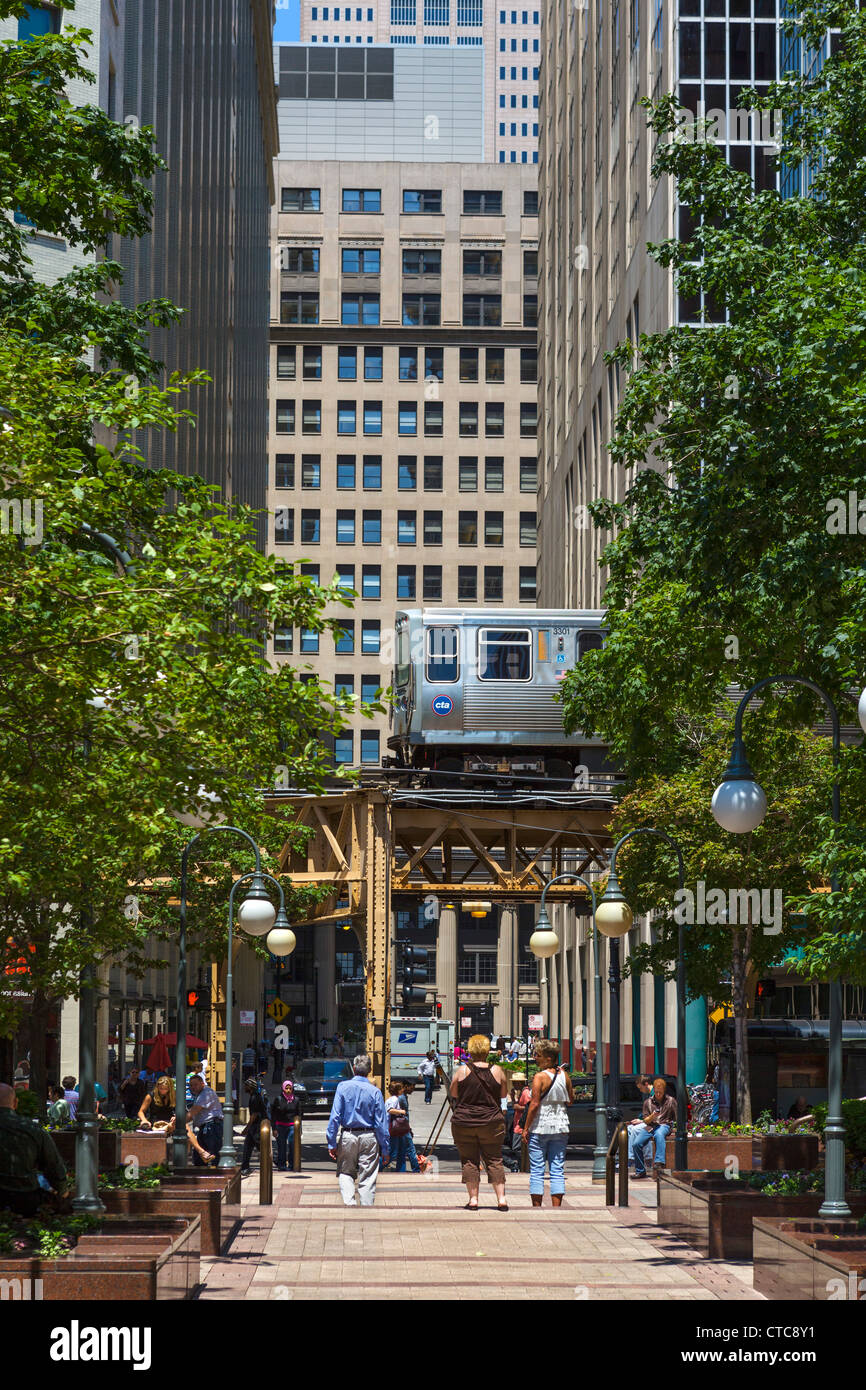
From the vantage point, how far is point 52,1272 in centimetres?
1140

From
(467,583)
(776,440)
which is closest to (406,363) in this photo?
(467,583)

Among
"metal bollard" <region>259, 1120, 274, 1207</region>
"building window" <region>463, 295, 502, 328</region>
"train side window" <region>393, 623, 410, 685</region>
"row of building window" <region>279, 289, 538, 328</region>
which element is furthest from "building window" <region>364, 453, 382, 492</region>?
"metal bollard" <region>259, 1120, 274, 1207</region>

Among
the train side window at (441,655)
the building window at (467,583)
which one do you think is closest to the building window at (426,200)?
the building window at (467,583)

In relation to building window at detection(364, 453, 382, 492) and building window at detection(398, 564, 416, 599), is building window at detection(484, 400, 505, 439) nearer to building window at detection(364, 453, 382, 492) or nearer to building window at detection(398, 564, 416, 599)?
building window at detection(364, 453, 382, 492)

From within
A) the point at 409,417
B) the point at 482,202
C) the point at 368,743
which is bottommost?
the point at 368,743

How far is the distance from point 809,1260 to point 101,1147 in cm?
1079

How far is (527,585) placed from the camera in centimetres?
11700

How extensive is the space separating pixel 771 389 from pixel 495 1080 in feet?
26.9

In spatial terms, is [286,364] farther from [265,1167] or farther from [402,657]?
[265,1167]

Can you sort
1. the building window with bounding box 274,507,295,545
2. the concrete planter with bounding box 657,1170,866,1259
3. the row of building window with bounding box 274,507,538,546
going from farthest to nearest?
1. the row of building window with bounding box 274,507,538,546
2. the building window with bounding box 274,507,295,545
3. the concrete planter with bounding box 657,1170,866,1259

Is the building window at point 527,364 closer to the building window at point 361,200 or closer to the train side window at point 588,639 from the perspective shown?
the building window at point 361,200

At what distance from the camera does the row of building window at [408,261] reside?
11969cm

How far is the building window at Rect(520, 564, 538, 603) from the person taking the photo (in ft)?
383
